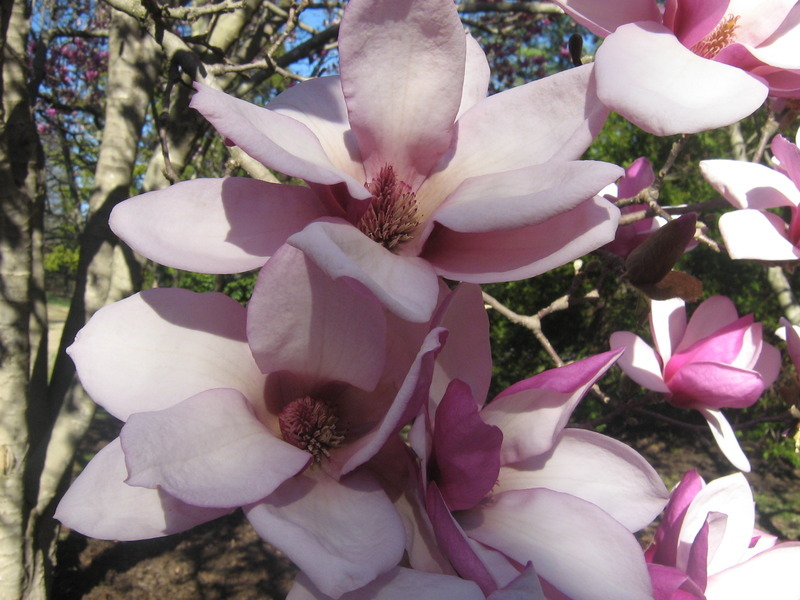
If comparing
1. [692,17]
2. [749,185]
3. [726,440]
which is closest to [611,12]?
[692,17]

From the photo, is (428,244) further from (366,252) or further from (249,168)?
(249,168)

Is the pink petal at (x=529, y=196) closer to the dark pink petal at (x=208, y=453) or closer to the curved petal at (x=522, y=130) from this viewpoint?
the curved petal at (x=522, y=130)

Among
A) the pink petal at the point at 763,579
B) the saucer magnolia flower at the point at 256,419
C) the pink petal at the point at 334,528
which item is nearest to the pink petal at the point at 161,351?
the saucer magnolia flower at the point at 256,419

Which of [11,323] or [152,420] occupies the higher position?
[152,420]

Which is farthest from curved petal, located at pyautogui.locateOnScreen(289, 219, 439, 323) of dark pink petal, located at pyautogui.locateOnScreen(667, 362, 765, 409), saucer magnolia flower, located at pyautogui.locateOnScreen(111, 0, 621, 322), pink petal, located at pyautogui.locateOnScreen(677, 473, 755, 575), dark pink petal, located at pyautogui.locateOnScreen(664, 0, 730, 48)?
dark pink petal, located at pyautogui.locateOnScreen(667, 362, 765, 409)

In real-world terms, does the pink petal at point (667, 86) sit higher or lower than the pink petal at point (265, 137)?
higher

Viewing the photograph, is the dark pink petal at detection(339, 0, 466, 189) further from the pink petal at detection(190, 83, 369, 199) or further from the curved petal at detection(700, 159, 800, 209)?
the curved petal at detection(700, 159, 800, 209)

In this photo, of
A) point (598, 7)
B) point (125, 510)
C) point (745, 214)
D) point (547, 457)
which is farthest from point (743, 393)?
point (125, 510)
